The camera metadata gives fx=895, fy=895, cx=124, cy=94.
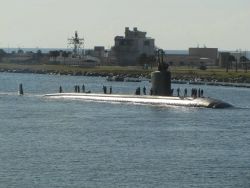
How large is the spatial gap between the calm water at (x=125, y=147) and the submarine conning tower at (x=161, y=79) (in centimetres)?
321

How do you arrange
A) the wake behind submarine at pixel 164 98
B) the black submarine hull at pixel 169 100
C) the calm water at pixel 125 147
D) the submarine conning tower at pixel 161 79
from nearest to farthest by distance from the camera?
the calm water at pixel 125 147 → the black submarine hull at pixel 169 100 → the wake behind submarine at pixel 164 98 → the submarine conning tower at pixel 161 79

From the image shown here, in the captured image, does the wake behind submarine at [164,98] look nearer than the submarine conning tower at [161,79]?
Yes

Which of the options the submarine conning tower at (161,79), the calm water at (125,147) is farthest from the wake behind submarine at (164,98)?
the calm water at (125,147)

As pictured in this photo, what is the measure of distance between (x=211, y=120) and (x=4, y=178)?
36918 millimetres

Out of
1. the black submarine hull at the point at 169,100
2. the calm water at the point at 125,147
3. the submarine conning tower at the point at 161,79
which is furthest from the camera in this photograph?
the submarine conning tower at the point at 161,79

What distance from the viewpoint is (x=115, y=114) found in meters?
91.0

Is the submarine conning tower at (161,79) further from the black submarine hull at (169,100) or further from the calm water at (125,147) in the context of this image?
the calm water at (125,147)

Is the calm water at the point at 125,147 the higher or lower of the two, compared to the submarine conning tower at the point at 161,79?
lower

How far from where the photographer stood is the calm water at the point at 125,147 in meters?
50.4

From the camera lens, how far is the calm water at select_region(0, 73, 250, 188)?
1984 inches

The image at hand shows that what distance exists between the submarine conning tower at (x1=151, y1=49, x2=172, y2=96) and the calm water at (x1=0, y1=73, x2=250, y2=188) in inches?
126

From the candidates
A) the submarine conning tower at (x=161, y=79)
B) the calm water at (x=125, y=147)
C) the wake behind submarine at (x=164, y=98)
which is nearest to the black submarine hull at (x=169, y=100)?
the wake behind submarine at (x=164, y=98)

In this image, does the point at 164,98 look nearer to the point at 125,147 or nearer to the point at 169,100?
the point at 169,100

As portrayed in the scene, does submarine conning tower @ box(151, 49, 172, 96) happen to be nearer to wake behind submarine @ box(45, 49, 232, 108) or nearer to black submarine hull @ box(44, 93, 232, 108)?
wake behind submarine @ box(45, 49, 232, 108)
